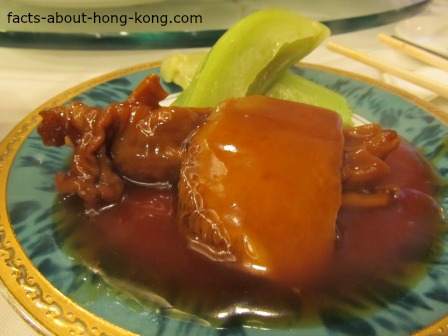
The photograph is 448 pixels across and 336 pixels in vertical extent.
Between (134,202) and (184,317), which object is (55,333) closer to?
(184,317)

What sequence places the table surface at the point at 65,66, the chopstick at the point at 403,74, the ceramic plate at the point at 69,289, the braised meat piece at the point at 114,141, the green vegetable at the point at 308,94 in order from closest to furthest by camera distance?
the ceramic plate at the point at 69,289 < the braised meat piece at the point at 114,141 < the green vegetable at the point at 308,94 < the chopstick at the point at 403,74 < the table surface at the point at 65,66

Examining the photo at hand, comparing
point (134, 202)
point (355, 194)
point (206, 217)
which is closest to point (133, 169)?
point (134, 202)

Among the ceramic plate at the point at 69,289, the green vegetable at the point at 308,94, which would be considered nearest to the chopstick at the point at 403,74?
the green vegetable at the point at 308,94

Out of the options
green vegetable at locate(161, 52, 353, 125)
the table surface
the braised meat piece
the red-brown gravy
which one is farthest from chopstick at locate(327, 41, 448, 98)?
the braised meat piece

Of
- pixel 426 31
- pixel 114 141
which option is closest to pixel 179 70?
pixel 114 141

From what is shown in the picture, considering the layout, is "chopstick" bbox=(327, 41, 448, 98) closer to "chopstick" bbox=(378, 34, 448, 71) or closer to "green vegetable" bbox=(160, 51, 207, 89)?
"chopstick" bbox=(378, 34, 448, 71)

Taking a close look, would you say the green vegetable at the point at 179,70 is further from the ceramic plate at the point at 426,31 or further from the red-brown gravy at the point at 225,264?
the ceramic plate at the point at 426,31
